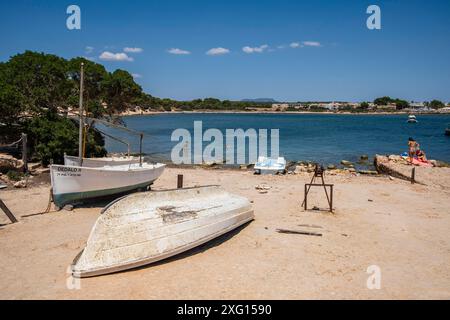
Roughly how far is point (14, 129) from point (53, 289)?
18666mm

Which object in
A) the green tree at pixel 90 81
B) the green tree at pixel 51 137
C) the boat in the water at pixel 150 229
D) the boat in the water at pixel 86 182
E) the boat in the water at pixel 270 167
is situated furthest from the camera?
the green tree at pixel 90 81

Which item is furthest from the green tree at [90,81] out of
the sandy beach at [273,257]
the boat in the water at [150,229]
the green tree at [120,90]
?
the boat in the water at [150,229]

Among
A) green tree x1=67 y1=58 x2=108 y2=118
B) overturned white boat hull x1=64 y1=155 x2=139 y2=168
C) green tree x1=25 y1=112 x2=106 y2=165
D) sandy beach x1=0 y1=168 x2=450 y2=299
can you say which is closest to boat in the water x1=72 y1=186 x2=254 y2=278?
sandy beach x1=0 y1=168 x2=450 y2=299

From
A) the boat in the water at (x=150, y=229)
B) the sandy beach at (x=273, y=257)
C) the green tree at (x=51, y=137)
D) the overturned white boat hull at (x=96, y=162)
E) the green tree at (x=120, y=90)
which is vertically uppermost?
Result: the green tree at (x=120, y=90)

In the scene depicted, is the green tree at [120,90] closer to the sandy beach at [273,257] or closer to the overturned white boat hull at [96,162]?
the overturned white boat hull at [96,162]

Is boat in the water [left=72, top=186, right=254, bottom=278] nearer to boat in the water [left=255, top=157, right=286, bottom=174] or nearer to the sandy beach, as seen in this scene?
the sandy beach

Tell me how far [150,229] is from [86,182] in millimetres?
5619

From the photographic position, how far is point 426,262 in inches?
352

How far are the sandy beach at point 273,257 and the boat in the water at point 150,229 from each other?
1.02 feet

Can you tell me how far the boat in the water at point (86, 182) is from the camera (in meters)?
12.5

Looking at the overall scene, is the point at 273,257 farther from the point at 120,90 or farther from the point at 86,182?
the point at 120,90

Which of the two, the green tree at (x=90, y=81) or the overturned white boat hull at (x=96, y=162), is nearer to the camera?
the overturned white boat hull at (x=96, y=162)
